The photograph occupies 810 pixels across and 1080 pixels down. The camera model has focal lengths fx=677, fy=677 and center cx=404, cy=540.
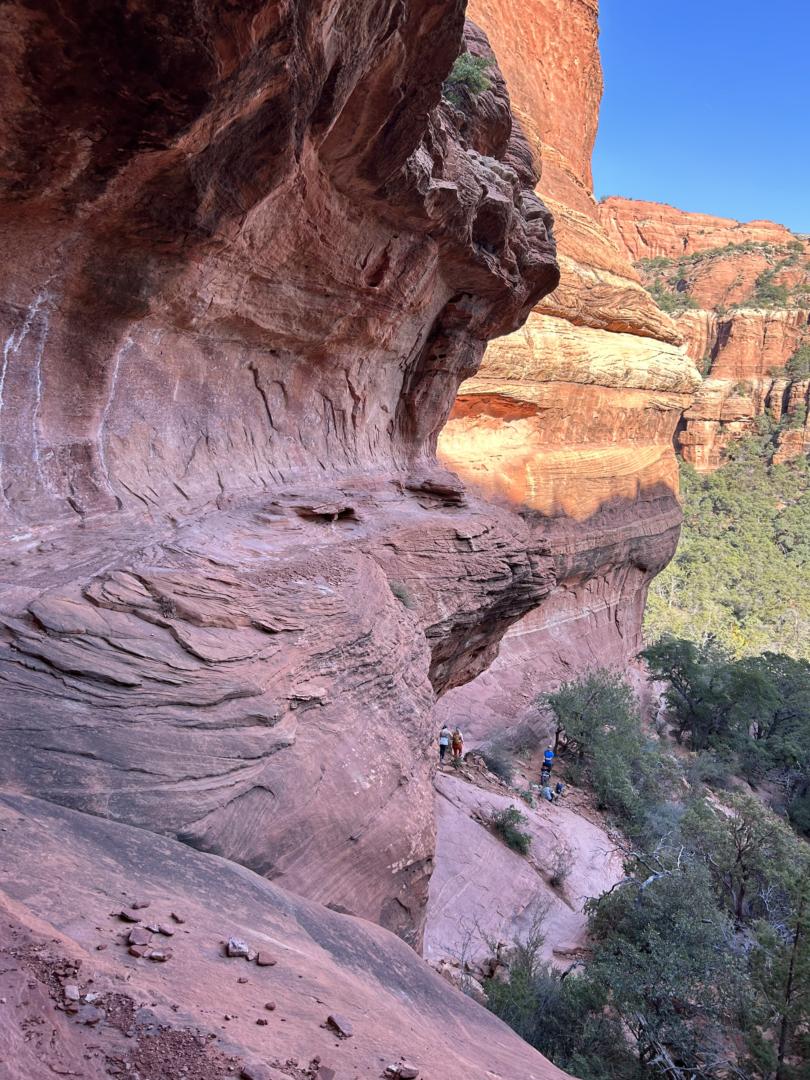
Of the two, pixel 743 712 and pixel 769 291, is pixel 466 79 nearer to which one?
pixel 743 712

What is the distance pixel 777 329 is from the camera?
157 ft

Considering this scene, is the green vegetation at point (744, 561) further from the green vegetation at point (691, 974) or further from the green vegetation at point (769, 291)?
the green vegetation at point (691, 974)

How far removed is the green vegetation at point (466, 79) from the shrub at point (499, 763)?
37.2 ft

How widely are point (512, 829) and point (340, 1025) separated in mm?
8804

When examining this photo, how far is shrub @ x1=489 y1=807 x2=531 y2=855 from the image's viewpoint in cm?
1052

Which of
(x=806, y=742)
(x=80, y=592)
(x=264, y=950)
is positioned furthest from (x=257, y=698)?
(x=806, y=742)

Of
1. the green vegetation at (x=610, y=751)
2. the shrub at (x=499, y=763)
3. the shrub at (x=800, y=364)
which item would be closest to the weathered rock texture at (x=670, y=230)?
the shrub at (x=800, y=364)

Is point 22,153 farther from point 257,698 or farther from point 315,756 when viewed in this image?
point 315,756

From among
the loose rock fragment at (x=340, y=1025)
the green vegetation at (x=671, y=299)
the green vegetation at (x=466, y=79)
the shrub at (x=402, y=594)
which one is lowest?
the loose rock fragment at (x=340, y=1025)

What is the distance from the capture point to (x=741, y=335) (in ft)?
157

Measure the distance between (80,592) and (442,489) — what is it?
18.2 ft

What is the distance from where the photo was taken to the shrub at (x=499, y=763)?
1362cm

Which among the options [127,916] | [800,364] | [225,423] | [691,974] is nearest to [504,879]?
[691,974]

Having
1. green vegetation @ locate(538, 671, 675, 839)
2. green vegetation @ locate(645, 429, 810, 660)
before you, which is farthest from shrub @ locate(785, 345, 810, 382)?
green vegetation @ locate(538, 671, 675, 839)
